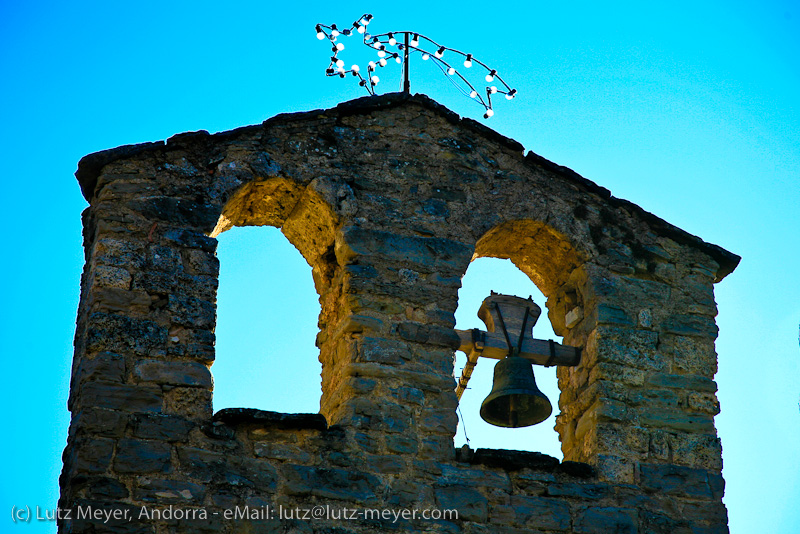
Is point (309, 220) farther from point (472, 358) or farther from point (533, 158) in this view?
point (533, 158)

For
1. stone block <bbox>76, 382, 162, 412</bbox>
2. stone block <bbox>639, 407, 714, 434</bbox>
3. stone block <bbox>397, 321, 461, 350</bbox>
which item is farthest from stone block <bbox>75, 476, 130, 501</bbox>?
stone block <bbox>639, 407, 714, 434</bbox>

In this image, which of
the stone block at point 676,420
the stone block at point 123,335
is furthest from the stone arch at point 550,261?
the stone block at point 123,335

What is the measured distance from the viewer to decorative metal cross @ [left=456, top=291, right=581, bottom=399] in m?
8.74

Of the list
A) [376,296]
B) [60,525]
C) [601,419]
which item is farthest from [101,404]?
[601,419]

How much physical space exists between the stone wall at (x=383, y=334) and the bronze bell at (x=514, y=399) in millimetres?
217

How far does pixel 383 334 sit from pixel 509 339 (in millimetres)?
1020

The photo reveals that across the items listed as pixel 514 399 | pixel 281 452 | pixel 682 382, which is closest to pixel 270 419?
pixel 281 452

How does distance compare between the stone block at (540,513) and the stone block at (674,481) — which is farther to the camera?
the stone block at (674,481)

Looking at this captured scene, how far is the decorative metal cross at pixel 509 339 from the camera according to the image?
8.74m

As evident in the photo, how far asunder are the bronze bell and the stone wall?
217 mm

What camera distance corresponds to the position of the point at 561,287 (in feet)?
30.2

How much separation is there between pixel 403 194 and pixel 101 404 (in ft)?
7.83

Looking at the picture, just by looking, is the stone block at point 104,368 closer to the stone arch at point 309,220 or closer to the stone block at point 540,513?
the stone arch at point 309,220

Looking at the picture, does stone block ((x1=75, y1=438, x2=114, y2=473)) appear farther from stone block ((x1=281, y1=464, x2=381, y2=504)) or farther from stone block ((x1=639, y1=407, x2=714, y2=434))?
stone block ((x1=639, y1=407, x2=714, y2=434))
